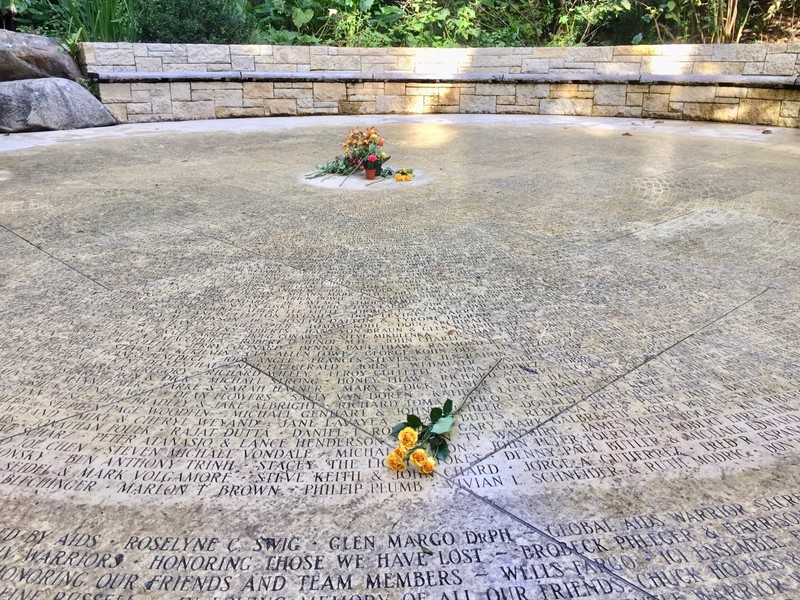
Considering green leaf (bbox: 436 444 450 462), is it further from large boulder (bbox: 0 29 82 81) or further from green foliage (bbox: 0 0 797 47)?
green foliage (bbox: 0 0 797 47)

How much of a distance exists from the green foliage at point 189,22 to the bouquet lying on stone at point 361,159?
16.8ft

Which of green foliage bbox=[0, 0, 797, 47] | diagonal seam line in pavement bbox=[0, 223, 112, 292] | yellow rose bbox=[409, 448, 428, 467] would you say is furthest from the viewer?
green foliage bbox=[0, 0, 797, 47]

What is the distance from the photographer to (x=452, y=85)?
9.55 m

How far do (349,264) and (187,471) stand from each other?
5.17 feet

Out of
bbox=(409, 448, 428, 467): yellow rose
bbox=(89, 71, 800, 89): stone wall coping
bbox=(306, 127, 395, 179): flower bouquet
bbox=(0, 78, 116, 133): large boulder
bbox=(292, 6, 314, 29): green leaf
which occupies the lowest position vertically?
bbox=(409, 448, 428, 467): yellow rose

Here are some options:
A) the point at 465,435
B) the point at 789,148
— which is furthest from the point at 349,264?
the point at 789,148

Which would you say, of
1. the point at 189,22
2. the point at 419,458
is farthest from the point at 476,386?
the point at 189,22

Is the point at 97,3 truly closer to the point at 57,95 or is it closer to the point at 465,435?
the point at 57,95

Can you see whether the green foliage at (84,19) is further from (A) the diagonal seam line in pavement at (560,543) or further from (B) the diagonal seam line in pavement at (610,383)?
(A) the diagonal seam line in pavement at (560,543)

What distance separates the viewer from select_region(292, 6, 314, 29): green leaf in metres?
9.95

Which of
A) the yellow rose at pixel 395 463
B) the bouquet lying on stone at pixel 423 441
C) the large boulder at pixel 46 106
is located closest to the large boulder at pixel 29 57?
the large boulder at pixel 46 106

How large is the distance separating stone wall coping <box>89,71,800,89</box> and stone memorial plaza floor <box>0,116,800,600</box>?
4.86 m

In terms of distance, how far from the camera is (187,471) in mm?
1479

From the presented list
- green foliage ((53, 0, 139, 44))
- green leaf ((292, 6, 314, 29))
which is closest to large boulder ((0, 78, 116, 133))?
green foliage ((53, 0, 139, 44))
